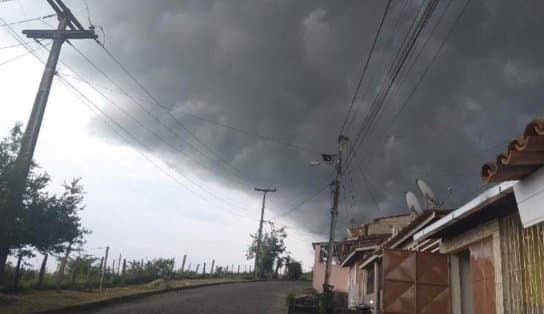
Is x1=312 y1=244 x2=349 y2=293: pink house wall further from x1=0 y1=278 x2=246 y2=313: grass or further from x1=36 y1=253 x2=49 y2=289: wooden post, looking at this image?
x1=36 y1=253 x2=49 y2=289: wooden post

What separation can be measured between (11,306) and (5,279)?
404 cm

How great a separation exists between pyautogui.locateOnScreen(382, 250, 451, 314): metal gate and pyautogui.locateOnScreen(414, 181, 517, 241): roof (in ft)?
2.68

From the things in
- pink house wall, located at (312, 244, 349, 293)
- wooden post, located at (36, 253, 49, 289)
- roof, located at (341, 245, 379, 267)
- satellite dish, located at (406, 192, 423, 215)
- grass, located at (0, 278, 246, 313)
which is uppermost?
satellite dish, located at (406, 192, 423, 215)

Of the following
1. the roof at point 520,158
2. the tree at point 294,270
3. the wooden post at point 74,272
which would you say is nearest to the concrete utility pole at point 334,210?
the wooden post at point 74,272

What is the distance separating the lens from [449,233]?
9.14 m

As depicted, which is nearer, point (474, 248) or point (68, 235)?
point (474, 248)

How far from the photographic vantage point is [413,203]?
14594 millimetres

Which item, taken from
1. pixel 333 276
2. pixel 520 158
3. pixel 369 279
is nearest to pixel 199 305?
pixel 369 279

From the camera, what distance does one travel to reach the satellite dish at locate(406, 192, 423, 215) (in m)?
14.5

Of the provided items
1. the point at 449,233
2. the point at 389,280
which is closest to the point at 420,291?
the point at 389,280

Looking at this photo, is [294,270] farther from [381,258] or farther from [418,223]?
[418,223]

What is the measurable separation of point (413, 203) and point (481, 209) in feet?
26.3

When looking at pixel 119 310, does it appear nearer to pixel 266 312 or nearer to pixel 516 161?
pixel 266 312

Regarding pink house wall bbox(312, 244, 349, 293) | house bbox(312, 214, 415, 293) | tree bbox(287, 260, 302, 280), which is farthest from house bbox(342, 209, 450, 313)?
tree bbox(287, 260, 302, 280)
